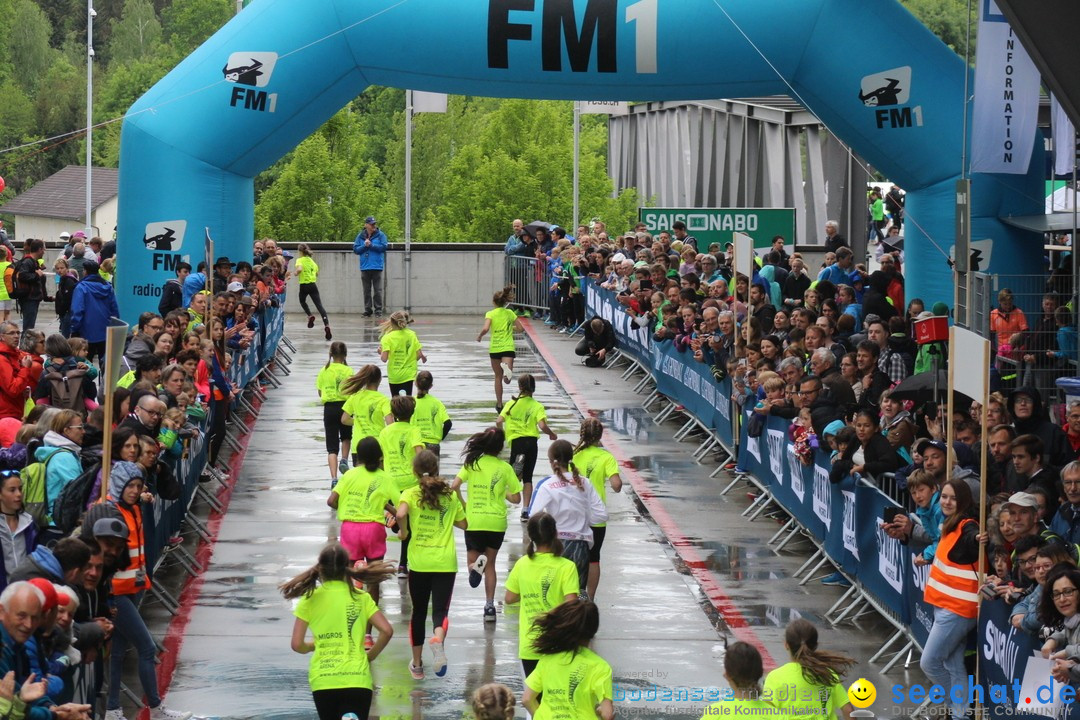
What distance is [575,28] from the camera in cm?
1908

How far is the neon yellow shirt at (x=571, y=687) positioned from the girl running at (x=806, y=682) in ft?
2.75

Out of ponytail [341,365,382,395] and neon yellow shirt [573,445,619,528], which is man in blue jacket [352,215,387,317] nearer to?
ponytail [341,365,382,395]

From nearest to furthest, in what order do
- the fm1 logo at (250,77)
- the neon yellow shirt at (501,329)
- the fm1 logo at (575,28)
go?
the fm1 logo at (575,28)
the fm1 logo at (250,77)
the neon yellow shirt at (501,329)

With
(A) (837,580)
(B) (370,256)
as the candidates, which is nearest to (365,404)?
(A) (837,580)

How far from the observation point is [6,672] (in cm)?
751

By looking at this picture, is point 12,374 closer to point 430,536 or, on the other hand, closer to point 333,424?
point 333,424

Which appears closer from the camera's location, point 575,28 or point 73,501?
point 73,501

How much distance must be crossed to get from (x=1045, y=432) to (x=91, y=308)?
12892 mm

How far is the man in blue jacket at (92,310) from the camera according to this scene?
20.5 m

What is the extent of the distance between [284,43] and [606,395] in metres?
7.21

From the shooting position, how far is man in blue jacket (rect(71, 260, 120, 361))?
67.4 feet

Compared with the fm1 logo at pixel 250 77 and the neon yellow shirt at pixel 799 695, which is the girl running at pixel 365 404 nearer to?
the fm1 logo at pixel 250 77

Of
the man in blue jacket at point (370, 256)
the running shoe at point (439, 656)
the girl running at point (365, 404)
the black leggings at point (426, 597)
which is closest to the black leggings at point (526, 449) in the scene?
the girl running at point (365, 404)

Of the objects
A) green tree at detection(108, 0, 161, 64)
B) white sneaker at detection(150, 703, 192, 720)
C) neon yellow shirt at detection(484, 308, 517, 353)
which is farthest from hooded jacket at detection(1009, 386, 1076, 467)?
green tree at detection(108, 0, 161, 64)
